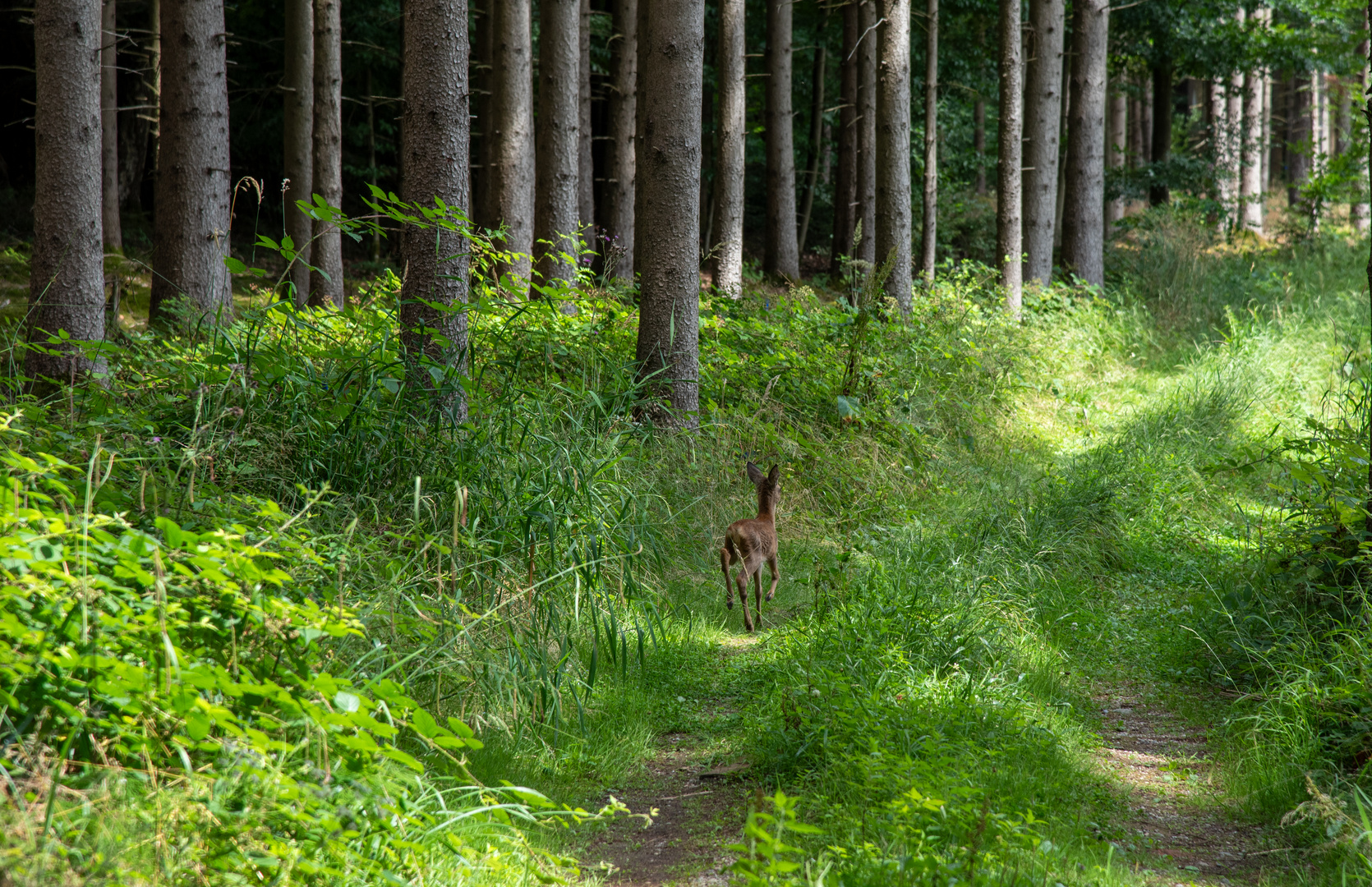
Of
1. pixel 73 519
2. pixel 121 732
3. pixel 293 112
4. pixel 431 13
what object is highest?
pixel 293 112

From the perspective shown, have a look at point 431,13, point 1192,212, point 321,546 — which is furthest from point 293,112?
point 1192,212

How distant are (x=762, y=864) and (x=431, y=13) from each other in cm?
500

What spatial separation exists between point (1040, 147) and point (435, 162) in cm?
1211

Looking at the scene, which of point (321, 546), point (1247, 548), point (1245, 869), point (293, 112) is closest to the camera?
point (1245, 869)

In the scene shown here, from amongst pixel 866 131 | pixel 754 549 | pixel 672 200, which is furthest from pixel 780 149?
pixel 754 549

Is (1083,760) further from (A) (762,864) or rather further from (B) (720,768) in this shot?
(A) (762,864)

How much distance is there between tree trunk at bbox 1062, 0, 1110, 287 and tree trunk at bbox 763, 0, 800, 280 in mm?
4684

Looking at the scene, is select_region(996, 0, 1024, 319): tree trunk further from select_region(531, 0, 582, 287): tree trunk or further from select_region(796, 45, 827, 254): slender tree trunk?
select_region(796, 45, 827, 254): slender tree trunk

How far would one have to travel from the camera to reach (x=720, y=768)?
13.4 ft

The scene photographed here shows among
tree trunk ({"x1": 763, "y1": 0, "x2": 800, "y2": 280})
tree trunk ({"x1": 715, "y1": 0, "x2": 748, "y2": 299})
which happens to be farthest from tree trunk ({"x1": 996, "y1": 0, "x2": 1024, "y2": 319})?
tree trunk ({"x1": 763, "y1": 0, "x2": 800, "y2": 280})

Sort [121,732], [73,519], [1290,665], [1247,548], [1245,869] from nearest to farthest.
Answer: [121,732], [73,519], [1245,869], [1290,665], [1247,548]

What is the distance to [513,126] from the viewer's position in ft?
37.2

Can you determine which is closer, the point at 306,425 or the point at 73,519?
the point at 73,519

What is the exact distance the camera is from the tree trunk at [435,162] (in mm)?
5688
